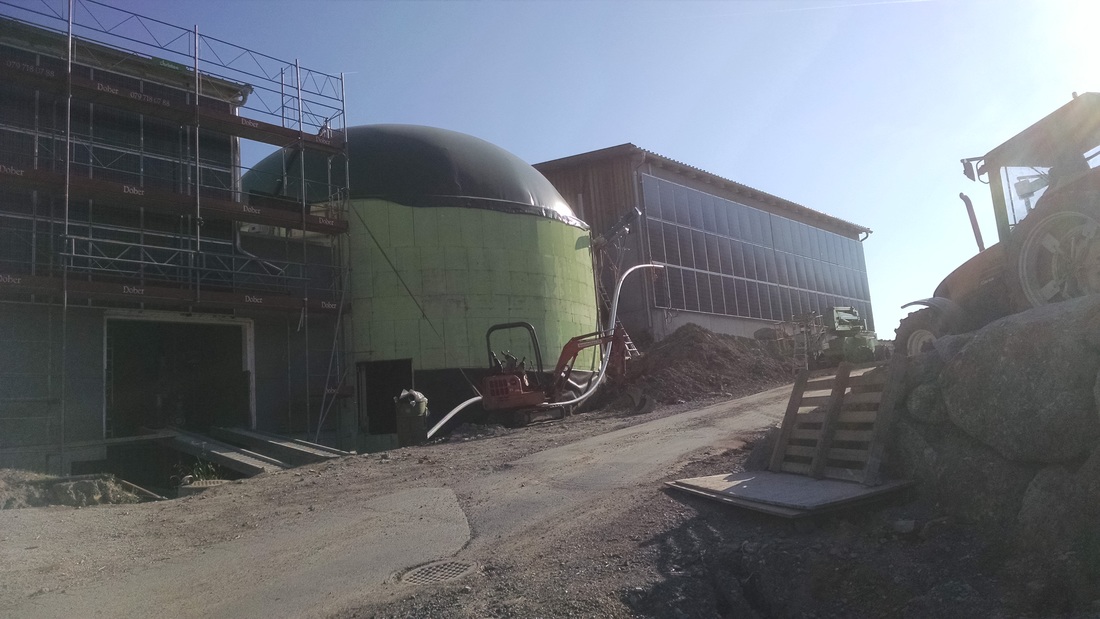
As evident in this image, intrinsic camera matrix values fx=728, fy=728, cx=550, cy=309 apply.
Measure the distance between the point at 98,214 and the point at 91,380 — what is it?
4.06m

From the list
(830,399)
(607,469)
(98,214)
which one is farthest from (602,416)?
(98,214)

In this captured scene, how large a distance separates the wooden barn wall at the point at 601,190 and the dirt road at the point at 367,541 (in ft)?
66.0

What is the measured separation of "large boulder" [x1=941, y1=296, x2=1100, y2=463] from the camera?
5.28m

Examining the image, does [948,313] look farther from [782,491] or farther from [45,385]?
[45,385]

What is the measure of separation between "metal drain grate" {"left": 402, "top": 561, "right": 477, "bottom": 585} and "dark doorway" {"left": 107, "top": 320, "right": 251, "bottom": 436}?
1457cm

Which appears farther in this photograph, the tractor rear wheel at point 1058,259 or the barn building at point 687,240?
the barn building at point 687,240

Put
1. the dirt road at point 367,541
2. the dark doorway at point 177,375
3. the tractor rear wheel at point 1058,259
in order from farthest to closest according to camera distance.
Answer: the dark doorway at point 177,375 < the tractor rear wheel at point 1058,259 < the dirt road at point 367,541

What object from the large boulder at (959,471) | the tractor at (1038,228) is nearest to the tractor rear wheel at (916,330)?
the tractor at (1038,228)

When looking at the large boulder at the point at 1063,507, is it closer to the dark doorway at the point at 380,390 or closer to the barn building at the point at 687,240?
the dark doorway at the point at 380,390

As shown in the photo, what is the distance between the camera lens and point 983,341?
627cm

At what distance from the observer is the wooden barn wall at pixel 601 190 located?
31.5 m

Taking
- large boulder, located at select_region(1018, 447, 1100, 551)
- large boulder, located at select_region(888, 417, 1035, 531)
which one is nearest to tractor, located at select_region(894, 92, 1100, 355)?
large boulder, located at select_region(888, 417, 1035, 531)

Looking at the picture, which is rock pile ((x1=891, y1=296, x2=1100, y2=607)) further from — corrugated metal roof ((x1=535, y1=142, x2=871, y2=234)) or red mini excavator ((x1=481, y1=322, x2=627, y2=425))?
corrugated metal roof ((x1=535, y1=142, x2=871, y2=234))

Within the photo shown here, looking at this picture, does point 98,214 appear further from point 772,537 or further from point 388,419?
point 772,537
